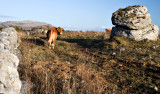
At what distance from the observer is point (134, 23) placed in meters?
12.1

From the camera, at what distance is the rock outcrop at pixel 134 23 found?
12219 mm

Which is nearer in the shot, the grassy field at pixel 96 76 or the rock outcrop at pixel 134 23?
the grassy field at pixel 96 76

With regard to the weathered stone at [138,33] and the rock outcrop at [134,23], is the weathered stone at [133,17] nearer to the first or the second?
the rock outcrop at [134,23]

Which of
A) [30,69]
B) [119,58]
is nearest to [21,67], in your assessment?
[30,69]

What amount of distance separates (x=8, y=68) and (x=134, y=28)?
34.8ft

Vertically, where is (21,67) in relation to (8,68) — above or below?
below

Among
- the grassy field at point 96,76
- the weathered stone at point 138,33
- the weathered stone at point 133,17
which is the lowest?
the grassy field at point 96,76

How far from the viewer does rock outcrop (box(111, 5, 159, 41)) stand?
40.1 ft

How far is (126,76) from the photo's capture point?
6.25 meters

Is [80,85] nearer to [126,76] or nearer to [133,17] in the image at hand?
[126,76]

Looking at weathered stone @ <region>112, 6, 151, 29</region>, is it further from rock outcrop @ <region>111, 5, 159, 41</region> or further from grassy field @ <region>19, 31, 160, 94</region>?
grassy field @ <region>19, 31, 160, 94</region>

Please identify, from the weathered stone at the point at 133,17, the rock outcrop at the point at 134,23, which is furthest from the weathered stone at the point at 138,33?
the weathered stone at the point at 133,17

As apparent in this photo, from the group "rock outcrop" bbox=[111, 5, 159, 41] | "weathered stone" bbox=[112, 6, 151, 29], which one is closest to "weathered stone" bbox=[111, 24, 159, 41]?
"rock outcrop" bbox=[111, 5, 159, 41]

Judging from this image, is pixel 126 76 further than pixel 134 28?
No
